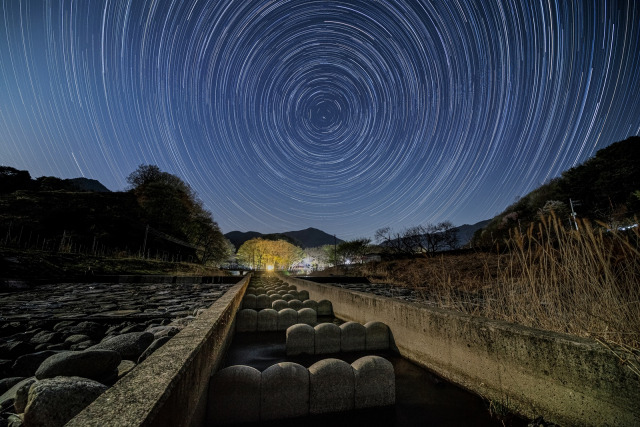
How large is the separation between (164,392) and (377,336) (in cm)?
314

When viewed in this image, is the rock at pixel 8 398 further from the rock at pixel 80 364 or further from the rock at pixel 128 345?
the rock at pixel 128 345

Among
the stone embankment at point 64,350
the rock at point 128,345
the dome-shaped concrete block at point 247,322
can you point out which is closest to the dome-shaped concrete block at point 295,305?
the dome-shaped concrete block at point 247,322

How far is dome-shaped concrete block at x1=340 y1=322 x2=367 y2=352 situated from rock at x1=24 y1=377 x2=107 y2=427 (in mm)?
2635

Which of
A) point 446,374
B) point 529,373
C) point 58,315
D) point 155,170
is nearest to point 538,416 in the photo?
point 529,373

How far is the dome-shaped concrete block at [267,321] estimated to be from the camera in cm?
455

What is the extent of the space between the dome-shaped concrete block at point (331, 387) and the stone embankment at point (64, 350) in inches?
55.0

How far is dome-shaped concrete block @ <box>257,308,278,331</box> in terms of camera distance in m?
4.55

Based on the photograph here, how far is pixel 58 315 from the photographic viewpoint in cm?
436

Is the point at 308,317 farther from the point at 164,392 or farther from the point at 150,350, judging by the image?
the point at 164,392

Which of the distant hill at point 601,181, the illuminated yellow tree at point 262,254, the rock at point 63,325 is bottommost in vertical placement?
the rock at point 63,325

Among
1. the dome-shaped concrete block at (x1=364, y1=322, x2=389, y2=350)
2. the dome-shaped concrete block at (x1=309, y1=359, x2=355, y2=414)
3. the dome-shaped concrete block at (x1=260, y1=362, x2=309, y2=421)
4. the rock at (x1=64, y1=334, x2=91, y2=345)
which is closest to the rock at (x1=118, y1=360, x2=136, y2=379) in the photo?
the rock at (x1=64, y1=334, x2=91, y2=345)

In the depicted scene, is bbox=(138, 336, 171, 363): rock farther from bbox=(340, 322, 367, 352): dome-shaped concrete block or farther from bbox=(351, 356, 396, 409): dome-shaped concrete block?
bbox=(340, 322, 367, 352): dome-shaped concrete block

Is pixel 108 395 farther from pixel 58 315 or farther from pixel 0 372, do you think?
pixel 58 315

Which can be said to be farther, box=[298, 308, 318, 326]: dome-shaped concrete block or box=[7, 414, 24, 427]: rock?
box=[298, 308, 318, 326]: dome-shaped concrete block
